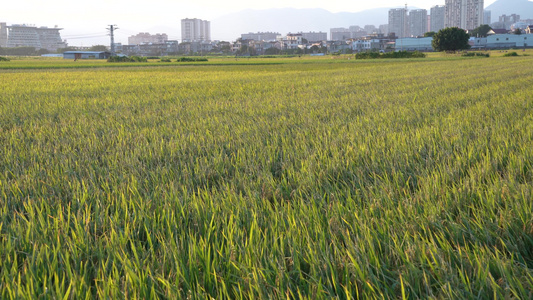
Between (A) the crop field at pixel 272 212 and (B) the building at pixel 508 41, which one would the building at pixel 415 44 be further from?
(A) the crop field at pixel 272 212

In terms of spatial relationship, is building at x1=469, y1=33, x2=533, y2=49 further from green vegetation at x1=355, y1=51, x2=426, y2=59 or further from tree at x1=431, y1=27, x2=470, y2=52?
green vegetation at x1=355, y1=51, x2=426, y2=59

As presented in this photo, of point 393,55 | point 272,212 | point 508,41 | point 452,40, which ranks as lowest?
point 272,212

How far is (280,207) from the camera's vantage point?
193cm

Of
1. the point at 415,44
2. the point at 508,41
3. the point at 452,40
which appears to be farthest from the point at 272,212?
the point at 415,44

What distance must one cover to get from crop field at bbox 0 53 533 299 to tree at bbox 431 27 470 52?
70.6 metres

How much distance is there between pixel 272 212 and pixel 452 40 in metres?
74.1

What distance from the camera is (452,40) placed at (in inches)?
2657

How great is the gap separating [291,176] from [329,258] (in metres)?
1.16

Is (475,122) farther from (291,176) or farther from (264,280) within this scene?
(264,280)

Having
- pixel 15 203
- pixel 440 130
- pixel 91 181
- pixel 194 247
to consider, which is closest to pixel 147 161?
pixel 91 181

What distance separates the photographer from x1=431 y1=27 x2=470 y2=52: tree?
6725 centimetres

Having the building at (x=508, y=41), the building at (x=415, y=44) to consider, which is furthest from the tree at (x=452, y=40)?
the building at (x=415, y=44)

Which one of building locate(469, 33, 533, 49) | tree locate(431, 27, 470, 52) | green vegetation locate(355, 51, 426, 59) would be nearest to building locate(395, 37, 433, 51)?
building locate(469, 33, 533, 49)

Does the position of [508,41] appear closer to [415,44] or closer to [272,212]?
[415,44]
